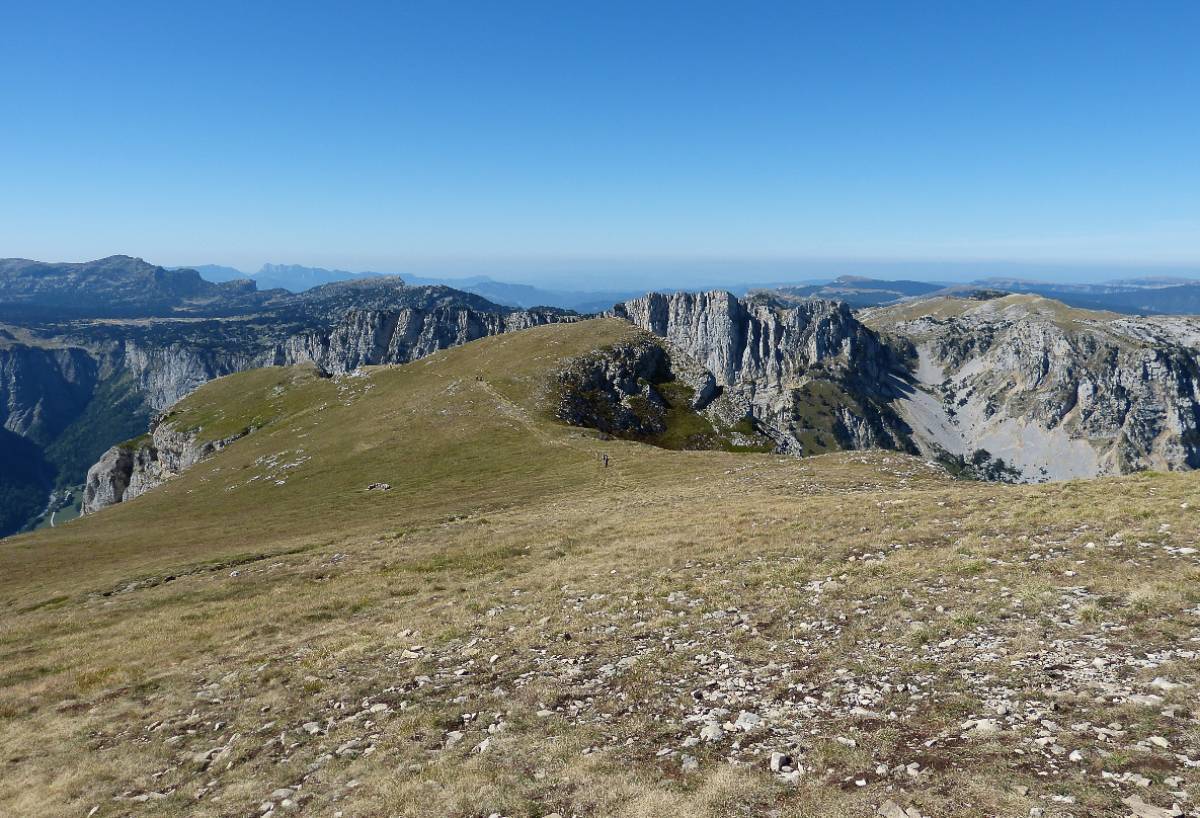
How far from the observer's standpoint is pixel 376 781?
13141 millimetres

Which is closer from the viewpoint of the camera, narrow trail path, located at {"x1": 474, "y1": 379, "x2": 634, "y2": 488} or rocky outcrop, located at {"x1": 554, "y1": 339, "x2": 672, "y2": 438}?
narrow trail path, located at {"x1": 474, "y1": 379, "x2": 634, "y2": 488}

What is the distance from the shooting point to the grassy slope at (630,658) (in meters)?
11.7

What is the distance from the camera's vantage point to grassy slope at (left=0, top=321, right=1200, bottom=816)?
462 inches

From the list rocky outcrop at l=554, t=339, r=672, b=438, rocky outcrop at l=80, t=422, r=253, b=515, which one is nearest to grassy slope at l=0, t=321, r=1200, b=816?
rocky outcrop at l=554, t=339, r=672, b=438

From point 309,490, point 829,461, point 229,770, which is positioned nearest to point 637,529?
point 229,770

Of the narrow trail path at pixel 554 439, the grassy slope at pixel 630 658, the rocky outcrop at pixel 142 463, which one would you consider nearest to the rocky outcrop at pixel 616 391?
the narrow trail path at pixel 554 439

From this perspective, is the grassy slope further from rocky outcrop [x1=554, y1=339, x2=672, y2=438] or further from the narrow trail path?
rocky outcrop [x1=554, y1=339, x2=672, y2=438]

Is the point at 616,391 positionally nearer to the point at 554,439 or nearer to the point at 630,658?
the point at 554,439

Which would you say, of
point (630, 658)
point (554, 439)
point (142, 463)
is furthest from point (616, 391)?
point (142, 463)

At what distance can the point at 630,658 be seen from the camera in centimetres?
1819

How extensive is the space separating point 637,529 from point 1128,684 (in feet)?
85.3

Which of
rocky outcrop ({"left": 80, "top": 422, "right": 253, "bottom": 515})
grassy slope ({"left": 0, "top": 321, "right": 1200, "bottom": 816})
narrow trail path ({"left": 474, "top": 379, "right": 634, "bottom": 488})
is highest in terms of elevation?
grassy slope ({"left": 0, "top": 321, "right": 1200, "bottom": 816})

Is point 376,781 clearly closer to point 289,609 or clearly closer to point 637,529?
point 289,609

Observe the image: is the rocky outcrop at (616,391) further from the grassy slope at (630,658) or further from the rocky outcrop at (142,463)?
the rocky outcrop at (142,463)
